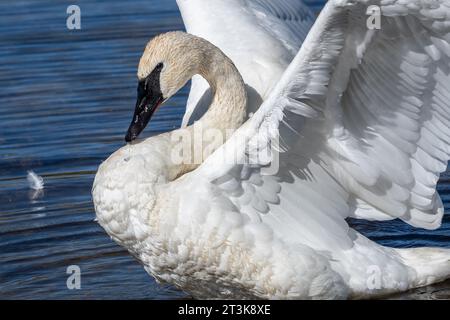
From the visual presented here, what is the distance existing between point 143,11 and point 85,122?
347cm

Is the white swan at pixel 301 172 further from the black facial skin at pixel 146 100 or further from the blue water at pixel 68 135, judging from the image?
the blue water at pixel 68 135

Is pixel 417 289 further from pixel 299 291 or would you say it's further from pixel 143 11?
pixel 143 11

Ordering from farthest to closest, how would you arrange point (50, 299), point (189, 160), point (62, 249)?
1. point (62, 249)
2. point (50, 299)
3. point (189, 160)

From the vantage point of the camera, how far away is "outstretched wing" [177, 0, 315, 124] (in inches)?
287

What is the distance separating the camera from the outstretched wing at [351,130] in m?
5.65

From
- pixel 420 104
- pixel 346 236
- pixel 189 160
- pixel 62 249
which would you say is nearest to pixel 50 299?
pixel 62 249

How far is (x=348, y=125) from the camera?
6.14 m

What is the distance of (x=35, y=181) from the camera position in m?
8.92

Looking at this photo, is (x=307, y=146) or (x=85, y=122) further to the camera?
(x=85, y=122)

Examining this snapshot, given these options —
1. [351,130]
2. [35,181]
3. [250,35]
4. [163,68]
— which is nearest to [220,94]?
[163,68]

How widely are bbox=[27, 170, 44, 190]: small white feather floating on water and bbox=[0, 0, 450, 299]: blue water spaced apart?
44 millimetres

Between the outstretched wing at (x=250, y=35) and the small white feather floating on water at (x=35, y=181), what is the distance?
5.83 ft

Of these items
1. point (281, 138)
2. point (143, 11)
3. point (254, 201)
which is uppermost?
point (281, 138)

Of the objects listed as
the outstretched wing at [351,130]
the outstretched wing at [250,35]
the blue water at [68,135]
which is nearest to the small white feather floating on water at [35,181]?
the blue water at [68,135]
